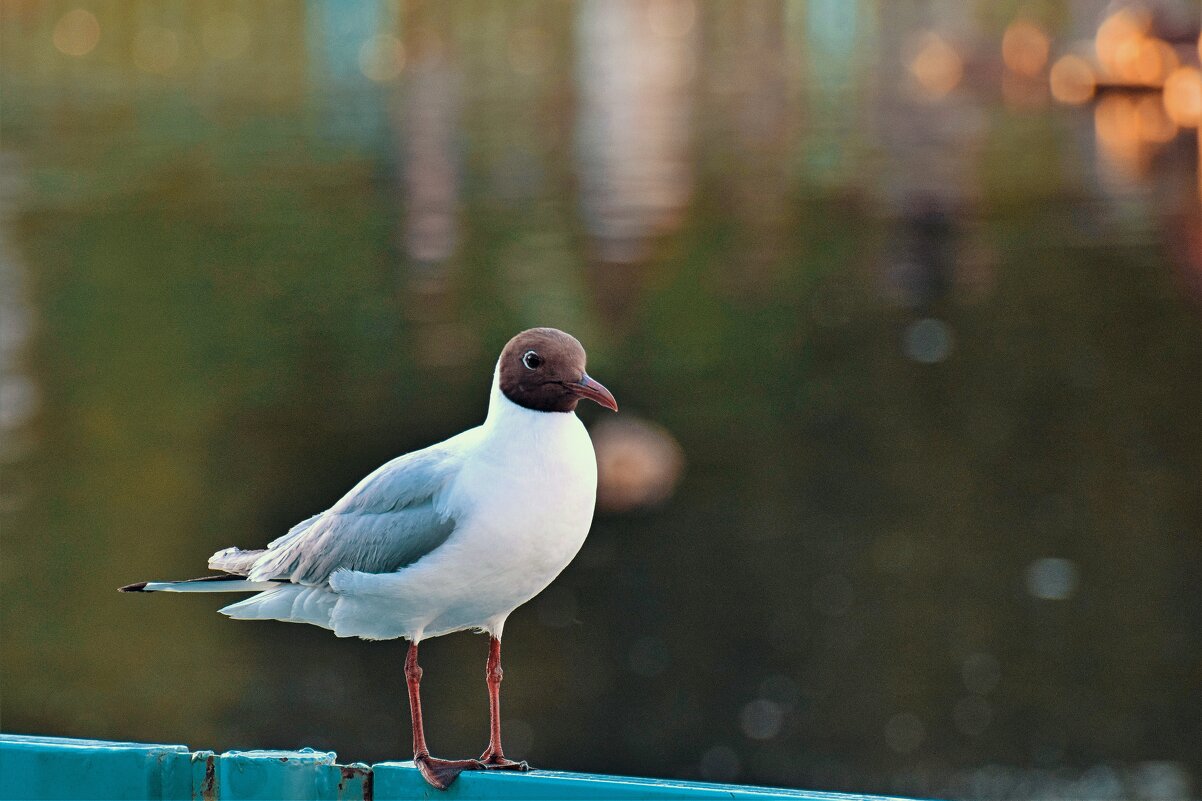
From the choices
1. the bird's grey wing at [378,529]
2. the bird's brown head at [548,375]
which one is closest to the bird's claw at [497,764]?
the bird's grey wing at [378,529]

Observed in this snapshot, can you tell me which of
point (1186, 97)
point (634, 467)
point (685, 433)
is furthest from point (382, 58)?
point (634, 467)

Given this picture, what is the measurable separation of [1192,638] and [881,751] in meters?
2.25

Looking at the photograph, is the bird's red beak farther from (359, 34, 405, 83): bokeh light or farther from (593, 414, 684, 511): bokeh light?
Answer: (359, 34, 405, 83): bokeh light

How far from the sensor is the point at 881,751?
9.78 metres

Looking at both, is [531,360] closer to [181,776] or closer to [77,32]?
[181,776]

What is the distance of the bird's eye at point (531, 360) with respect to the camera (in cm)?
334

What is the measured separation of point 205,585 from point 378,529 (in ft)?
1.21

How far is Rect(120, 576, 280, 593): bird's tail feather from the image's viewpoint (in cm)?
339

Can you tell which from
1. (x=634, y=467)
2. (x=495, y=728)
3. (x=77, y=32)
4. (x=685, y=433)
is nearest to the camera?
(x=495, y=728)

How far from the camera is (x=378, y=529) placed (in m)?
3.49

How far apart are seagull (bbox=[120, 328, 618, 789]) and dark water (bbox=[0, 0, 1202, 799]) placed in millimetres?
6468

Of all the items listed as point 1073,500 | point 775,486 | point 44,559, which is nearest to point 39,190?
point 44,559

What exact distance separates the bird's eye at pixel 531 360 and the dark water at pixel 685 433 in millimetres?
6682

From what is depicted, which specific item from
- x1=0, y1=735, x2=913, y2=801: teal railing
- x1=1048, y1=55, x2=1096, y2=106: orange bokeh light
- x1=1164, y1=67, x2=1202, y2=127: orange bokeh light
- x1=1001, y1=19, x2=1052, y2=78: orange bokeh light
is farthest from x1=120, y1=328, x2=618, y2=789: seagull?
x1=1001, y1=19, x2=1052, y2=78: orange bokeh light
